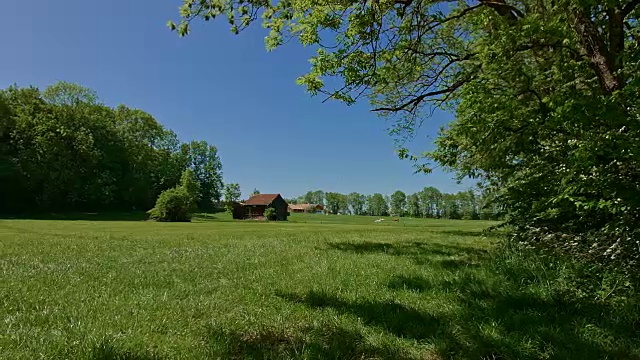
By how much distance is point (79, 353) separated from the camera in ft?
11.2

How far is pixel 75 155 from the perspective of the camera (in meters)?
57.3

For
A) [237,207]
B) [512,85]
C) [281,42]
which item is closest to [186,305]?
[281,42]

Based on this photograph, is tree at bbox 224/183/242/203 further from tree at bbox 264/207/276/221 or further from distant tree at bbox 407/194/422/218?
distant tree at bbox 407/194/422/218

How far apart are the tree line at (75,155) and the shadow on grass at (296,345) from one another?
61.0 m

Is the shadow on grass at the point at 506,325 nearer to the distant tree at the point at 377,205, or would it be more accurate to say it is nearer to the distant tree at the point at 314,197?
the distant tree at the point at 377,205

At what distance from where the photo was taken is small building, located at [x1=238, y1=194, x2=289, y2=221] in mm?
73562

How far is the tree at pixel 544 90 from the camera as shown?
18.4ft

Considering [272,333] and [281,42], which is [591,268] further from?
[281,42]

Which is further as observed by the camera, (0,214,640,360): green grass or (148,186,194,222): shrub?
(148,186,194,222): shrub

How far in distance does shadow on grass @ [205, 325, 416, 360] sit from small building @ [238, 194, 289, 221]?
6878cm

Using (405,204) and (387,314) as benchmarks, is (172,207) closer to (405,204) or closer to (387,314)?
(387,314)

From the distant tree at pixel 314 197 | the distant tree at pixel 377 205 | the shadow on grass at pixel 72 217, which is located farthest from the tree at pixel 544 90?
the distant tree at pixel 314 197

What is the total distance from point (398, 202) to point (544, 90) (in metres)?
131

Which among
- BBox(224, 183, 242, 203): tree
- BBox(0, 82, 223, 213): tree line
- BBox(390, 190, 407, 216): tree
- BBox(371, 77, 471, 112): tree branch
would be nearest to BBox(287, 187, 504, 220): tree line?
BBox(390, 190, 407, 216): tree
